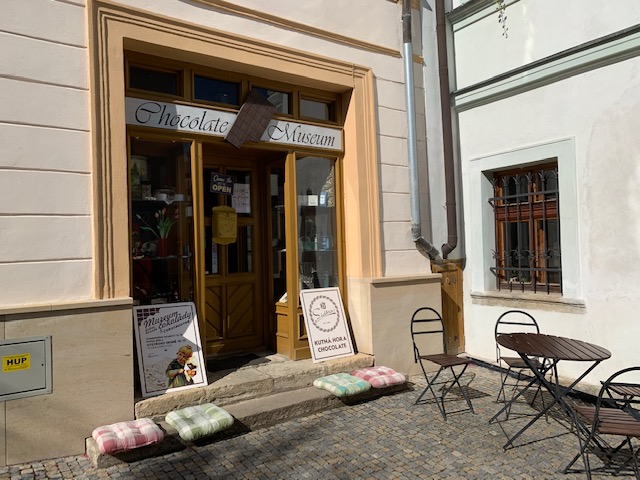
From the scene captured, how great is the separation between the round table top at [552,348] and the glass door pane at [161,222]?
3.09 metres

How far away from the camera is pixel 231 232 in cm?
609

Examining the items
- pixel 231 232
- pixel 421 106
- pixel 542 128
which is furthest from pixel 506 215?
pixel 231 232

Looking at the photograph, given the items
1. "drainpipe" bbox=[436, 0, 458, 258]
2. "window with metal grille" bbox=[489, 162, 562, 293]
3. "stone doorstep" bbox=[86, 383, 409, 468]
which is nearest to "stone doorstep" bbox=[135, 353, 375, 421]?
"stone doorstep" bbox=[86, 383, 409, 468]

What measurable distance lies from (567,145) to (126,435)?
5.39 meters

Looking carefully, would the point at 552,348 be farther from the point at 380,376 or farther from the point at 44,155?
the point at 44,155

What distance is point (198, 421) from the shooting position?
13.6ft

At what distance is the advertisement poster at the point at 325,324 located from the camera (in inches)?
229

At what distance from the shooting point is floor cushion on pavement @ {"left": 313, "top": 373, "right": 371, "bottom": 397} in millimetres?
5008

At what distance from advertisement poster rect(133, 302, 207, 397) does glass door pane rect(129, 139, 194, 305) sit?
0.62 ft

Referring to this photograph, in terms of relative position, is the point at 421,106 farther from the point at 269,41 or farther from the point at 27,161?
the point at 27,161

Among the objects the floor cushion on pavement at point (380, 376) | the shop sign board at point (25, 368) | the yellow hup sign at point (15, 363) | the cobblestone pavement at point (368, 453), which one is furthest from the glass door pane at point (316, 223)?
the yellow hup sign at point (15, 363)

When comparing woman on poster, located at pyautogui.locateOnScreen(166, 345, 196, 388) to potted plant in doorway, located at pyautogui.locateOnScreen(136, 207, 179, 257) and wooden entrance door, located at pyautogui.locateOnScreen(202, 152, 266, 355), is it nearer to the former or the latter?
potted plant in doorway, located at pyautogui.locateOnScreen(136, 207, 179, 257)

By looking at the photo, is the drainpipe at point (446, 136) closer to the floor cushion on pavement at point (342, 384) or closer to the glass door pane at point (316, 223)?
the glass door pane at point (316, 223)

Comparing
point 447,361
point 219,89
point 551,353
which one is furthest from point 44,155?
point 551,353
